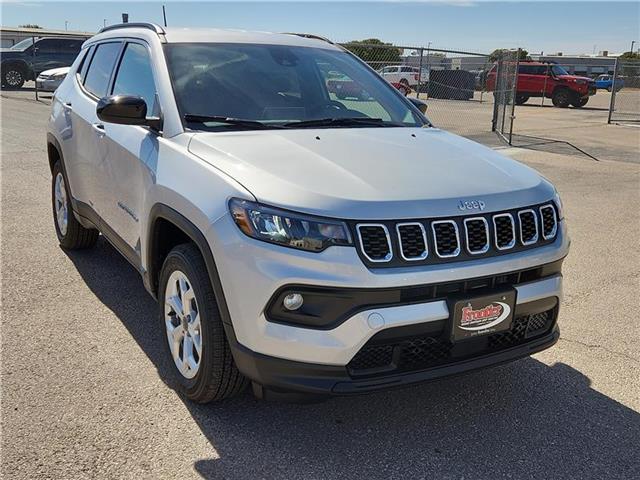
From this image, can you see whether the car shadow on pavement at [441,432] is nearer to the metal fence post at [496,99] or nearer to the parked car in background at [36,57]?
the metal fence post at [496,99]

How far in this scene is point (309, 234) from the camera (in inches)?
101

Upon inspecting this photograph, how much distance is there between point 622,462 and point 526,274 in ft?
3.05

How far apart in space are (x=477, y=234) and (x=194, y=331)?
4.60ft

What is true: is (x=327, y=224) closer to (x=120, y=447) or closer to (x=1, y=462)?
(x=120, y=447)

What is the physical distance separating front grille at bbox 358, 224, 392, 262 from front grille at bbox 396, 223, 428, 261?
6 centimetres

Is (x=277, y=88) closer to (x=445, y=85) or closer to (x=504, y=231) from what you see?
(x=504, y=231)

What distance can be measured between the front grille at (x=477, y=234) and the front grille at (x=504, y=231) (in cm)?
6

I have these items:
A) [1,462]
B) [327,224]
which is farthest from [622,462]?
[1,462]

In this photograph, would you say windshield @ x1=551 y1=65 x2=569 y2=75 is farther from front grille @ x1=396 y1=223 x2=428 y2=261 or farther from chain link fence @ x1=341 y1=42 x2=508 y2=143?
front grille @ x1=396 y1=223 x2=428 y2=261

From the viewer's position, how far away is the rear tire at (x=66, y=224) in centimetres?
537

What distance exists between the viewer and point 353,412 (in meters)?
3.18

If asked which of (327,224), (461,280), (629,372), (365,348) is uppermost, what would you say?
(327,224)

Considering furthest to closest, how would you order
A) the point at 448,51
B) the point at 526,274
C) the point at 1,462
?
the point at 448,51
the point at 526,274
the point at 1,462

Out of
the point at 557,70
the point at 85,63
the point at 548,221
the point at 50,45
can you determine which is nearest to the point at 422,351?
the point at 548,221
